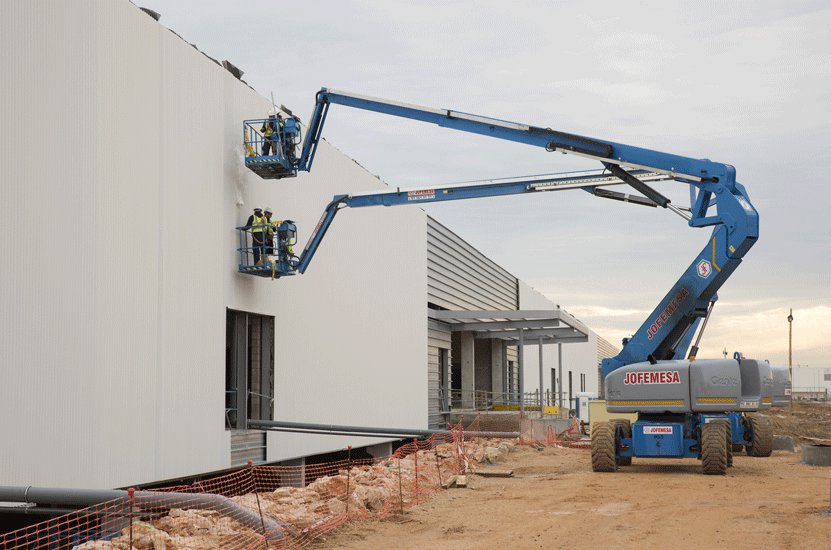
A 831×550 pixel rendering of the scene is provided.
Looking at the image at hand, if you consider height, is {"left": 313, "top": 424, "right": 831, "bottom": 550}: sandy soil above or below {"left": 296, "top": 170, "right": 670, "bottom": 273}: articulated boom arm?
below

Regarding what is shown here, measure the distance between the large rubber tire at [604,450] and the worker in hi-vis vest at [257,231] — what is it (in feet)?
26.2

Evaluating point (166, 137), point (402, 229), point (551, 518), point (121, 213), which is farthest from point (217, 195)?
point (402, 229)

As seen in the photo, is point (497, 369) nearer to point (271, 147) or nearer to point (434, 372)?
point (434, 372)

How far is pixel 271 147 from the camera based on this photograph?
61.7 ft

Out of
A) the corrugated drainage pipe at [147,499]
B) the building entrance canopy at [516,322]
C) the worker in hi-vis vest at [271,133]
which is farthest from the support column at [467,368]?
the corrugated drainage pipe at [147,499]

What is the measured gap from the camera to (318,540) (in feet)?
36.0

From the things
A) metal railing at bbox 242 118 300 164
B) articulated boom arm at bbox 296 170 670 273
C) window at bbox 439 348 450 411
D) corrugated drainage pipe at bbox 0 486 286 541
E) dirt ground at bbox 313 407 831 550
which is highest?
metal railing at bbox 242 118 300 164

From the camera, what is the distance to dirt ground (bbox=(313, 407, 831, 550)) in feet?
35.9

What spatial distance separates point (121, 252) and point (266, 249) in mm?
4271

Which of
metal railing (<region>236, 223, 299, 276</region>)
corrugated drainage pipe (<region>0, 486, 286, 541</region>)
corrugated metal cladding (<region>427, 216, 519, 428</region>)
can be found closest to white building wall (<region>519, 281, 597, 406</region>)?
corrugated metal cladding (<region>427, 216, 519, 428</region>)

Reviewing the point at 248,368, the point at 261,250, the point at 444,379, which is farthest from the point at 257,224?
the point at 444,379

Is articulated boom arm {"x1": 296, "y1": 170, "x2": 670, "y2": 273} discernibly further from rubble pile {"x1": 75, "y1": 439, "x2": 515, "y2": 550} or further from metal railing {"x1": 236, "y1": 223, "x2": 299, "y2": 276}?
rubble pile {"x1": 75, "y1": 439, "x2": 515, "y2": 550}

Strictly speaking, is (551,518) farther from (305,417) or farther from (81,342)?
(305,417)

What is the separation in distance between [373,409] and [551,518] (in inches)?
→ 561
